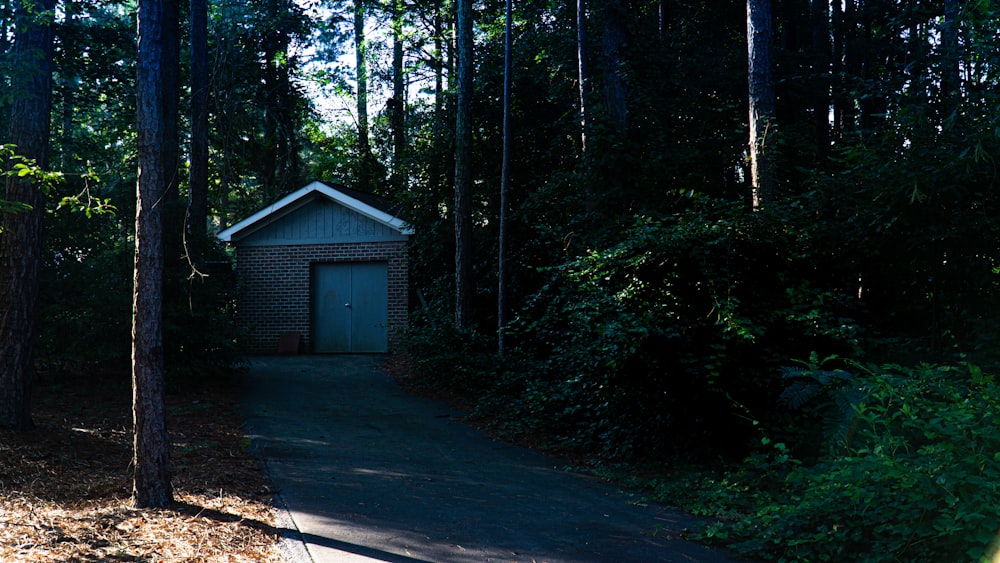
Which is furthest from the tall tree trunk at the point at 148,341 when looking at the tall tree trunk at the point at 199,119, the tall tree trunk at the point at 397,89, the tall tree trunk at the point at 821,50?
the tall tree trunk at the point at 397,89

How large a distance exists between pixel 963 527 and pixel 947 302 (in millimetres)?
4668

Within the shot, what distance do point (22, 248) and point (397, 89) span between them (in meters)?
22.8

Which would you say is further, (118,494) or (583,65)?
(583,65)

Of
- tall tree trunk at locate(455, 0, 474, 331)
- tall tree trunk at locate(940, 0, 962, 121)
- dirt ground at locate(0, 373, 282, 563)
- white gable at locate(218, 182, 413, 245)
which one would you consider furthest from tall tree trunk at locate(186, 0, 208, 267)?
tall tree trunk at locate(940, 0, 962, 121)

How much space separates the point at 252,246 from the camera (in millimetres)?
20531

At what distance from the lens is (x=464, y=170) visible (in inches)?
611

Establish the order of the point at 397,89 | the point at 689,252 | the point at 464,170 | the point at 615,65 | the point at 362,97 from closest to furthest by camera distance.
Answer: the point at 689,252 → the point at 615,65 → the point at 464,170 → the point at 397,89 → the point at 362,97

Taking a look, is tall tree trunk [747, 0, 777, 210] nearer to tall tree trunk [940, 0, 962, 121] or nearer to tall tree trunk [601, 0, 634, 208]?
tall tree trunk [940, 0, 962, 121]

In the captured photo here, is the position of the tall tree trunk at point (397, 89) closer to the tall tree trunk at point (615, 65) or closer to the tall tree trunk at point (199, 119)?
the tall tree trunk at point (199, 119)

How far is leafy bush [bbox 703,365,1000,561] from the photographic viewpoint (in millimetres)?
4340

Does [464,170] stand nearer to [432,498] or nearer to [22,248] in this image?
[22,248]

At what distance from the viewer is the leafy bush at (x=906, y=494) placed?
4.34 metres

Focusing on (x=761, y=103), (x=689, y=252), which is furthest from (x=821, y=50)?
(x=689, y=252)

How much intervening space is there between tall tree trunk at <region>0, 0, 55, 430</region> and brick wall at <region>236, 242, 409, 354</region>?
10.8 m
